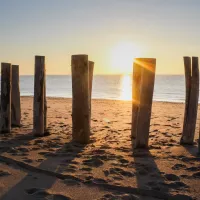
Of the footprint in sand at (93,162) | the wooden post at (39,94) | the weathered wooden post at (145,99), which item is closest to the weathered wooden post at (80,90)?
the wooden post at (39,94)

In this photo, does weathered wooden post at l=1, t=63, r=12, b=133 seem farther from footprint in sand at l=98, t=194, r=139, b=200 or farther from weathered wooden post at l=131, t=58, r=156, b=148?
footprint in sand at l=98, t=194, r=139, b=200

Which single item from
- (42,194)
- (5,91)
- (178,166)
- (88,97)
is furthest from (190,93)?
(5,91)

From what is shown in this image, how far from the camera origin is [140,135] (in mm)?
5508

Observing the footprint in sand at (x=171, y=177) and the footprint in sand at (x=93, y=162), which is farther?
the footprint in sand at (x=93, y=162)

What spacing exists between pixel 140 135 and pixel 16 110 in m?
3.48

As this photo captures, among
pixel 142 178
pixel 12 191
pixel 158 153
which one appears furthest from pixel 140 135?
pixel 12 191

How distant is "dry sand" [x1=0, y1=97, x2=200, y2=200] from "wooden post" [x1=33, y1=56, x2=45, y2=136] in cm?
32

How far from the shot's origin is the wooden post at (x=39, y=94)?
6277 mm

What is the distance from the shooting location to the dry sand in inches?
135

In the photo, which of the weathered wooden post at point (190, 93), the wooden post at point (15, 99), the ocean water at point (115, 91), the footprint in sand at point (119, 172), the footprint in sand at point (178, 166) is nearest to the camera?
the footprint in sand at point (119, 172)

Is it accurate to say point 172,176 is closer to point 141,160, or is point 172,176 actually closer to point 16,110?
point 141,160

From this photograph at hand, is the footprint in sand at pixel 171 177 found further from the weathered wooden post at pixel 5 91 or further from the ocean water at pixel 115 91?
the ocean water at pixel 115 91

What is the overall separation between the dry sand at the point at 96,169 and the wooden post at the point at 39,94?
319 millimetres

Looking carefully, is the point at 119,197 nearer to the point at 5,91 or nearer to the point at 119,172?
the point at 119,172
